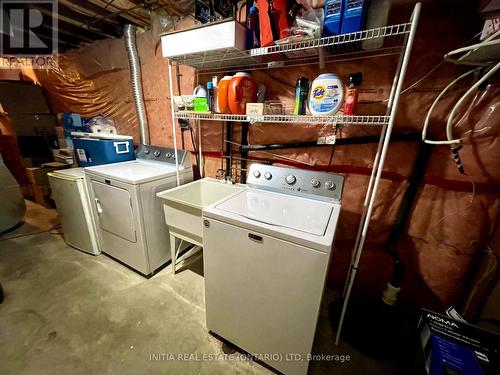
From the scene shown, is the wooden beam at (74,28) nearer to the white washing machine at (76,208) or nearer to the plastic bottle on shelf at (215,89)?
the white washing machine at (76,208)

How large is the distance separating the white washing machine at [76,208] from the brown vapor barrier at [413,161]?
4.46 ft

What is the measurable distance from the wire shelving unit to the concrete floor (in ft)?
2.95

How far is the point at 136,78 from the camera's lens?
2209mm

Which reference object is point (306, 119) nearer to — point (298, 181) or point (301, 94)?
point (301, 94)

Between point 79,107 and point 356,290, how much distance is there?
4234 mm

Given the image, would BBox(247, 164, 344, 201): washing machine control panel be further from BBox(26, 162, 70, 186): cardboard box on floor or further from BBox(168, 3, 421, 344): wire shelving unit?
BBox(26, 162, 70, 186): cardboard box on floor

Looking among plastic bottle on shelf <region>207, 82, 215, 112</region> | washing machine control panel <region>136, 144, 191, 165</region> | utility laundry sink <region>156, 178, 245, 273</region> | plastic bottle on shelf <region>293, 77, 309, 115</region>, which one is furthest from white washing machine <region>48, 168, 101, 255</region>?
plastic bottle on shelf <region>293, 77, 309, 115</region>

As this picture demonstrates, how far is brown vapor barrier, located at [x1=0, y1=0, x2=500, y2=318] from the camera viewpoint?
113cm

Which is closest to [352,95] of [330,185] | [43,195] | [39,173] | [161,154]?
[330,185]

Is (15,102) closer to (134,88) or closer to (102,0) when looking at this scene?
(134,88)

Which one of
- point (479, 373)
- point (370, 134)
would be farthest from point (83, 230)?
point (479, 373)

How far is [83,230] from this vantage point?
2088mm

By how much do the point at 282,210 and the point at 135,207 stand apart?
1.26m

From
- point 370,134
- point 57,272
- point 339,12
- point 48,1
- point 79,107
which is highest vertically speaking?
point 48,1
